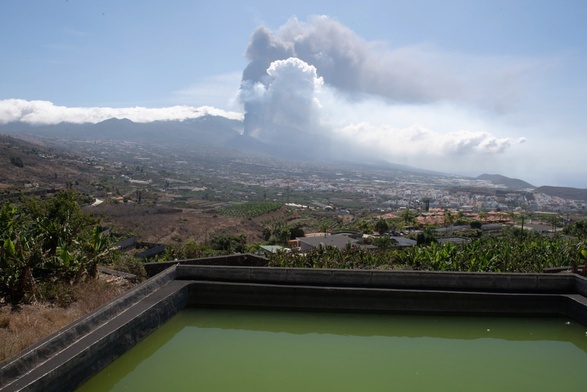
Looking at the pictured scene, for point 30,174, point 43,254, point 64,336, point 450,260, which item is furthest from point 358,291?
point 30,174

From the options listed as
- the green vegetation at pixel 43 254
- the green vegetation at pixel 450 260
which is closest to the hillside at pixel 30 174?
the green vegetation at pixel 43 254

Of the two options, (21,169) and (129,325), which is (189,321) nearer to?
(129,325)

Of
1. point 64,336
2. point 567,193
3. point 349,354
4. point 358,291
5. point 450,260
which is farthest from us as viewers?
point 567,193

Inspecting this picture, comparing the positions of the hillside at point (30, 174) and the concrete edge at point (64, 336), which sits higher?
the concrete edge at point (64, 336)

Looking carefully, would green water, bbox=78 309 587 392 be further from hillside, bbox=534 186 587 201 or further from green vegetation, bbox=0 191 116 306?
hillside, bbox=534 186 587 201

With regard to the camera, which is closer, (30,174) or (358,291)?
(358,291)

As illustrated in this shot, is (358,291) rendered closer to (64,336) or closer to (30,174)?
(64,336)

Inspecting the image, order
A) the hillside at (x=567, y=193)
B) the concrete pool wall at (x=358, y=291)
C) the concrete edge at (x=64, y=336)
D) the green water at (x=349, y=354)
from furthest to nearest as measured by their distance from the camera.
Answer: the hillside at (x=567, y=193), the concrete pool wall at (x=358, y=291), the green water at (x=349, y=354), the concrete edge at (x=64, y=336)

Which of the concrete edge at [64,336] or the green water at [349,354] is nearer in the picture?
the concrete edge at [64,336]

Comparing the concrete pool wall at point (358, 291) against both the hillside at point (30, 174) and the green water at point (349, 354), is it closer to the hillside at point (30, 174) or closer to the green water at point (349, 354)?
the green water at point (349, 354)
